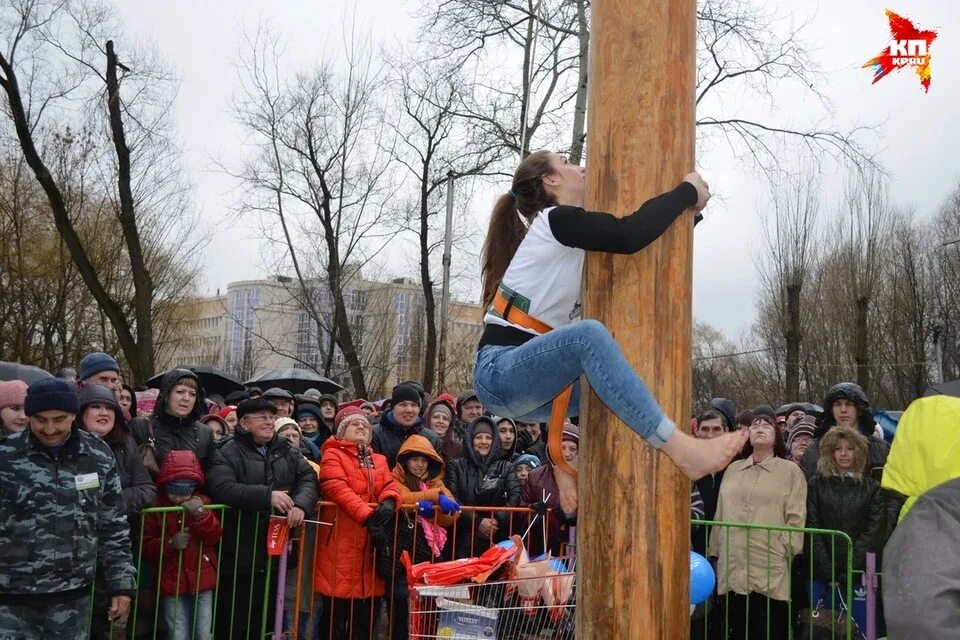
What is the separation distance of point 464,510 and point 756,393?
130 ft

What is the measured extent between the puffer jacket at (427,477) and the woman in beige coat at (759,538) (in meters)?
2.01

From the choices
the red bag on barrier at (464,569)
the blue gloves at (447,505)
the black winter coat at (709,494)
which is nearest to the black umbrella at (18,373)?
the blue gloves at (447,505)

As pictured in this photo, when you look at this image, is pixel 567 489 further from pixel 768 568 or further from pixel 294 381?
pixel 294 381

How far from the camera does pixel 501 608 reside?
167 inches

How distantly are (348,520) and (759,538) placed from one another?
9.68 ft

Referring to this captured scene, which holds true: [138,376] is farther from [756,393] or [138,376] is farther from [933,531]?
[756,393]

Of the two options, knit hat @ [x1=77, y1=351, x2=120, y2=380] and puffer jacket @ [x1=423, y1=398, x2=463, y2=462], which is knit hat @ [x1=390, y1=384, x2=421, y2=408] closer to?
puffer jacket @ [x1=423, y1=398, x2=463, y2=462]

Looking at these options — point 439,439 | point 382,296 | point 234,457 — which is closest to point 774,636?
point 439,439

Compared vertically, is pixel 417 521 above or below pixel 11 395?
below

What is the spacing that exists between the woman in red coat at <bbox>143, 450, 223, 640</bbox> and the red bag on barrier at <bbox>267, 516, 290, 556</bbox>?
328mm

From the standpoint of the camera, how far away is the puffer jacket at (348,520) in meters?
6.43

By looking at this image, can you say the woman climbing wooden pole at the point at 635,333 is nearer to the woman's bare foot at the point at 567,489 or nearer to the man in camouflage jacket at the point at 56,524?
the woman's bare foot at the point at 567,489

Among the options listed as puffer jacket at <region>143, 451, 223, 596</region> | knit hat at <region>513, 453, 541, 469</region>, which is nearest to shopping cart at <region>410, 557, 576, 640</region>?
puffer jacket at <region>143, 451, 223, 596</region>

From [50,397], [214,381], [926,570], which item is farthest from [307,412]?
[926,570]
